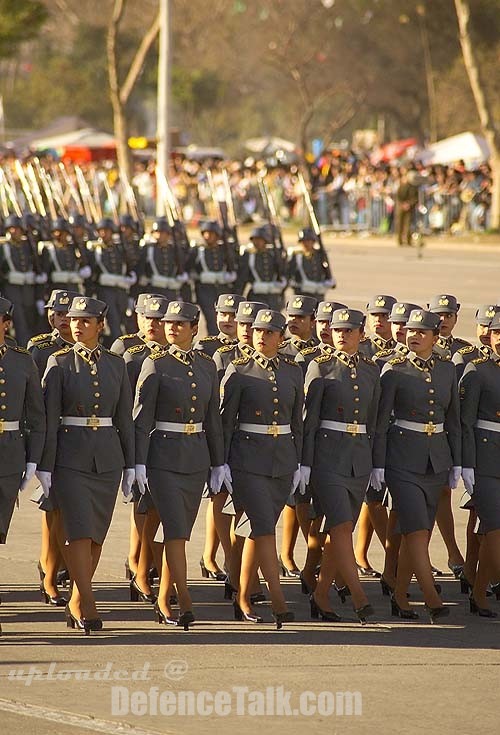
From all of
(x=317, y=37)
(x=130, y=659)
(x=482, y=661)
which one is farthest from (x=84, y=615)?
(x=317, y=37)

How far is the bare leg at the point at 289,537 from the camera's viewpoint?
10.2 m

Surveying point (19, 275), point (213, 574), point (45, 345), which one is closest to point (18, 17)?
point (19, 275)

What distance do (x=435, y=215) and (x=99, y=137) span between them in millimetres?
20765

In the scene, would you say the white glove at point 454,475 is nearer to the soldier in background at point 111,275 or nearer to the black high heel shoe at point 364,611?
the black high heel shoe at point 364,611

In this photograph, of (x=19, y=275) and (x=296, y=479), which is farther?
(x=19, y=275)

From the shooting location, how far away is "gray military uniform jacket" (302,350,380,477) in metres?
9.17

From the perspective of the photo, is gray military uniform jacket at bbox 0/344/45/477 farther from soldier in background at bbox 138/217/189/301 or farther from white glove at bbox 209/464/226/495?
soldier in background at bbox 138/217/189/301

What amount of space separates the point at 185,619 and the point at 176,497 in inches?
26.3

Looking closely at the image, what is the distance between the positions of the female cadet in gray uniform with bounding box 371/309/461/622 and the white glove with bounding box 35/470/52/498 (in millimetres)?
1850

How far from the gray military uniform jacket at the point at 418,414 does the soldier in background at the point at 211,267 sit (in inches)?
370

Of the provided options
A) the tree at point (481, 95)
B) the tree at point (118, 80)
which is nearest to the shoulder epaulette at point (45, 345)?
the tree at point (481, 95)

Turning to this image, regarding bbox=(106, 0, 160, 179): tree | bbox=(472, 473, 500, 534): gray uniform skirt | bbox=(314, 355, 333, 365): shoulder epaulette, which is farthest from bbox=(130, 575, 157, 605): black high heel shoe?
bbox=(106, 0, 160, 179): tree

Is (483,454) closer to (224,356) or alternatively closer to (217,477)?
(217,477)

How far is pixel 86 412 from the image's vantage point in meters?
8.80
